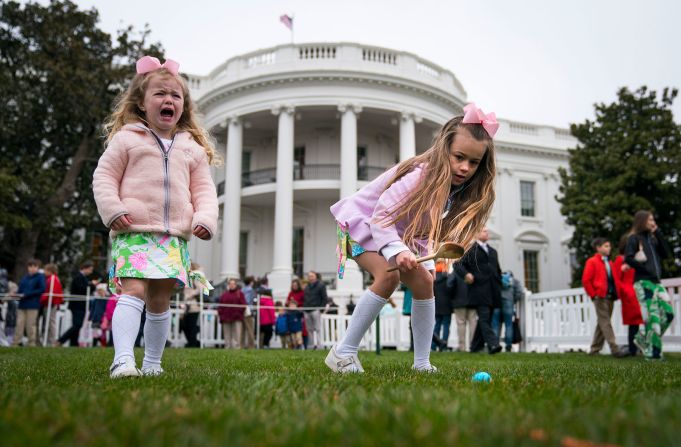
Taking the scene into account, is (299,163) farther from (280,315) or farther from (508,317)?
(508,317)

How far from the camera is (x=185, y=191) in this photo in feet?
12.6

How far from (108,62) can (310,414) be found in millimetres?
24104

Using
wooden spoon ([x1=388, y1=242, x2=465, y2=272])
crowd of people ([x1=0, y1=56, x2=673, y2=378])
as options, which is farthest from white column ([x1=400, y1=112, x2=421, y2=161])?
wooden spoon ([x1=388, y1=242, x2=465, y2=272])

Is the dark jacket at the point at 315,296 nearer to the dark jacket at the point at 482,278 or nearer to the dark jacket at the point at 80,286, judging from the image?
the dark jacket at the point at 80,286

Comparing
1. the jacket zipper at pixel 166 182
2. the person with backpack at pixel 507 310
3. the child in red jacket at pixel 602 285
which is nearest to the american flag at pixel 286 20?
the person with backpack at pixel 507 310

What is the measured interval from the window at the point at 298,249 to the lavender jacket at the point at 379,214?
2452 cm

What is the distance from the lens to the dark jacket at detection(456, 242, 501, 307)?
10.2 m

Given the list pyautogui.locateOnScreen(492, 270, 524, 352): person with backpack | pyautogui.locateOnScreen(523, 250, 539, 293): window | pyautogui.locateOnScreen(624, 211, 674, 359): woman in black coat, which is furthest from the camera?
pyautogui.locateOnScreen(523, 250, 539, 293): window

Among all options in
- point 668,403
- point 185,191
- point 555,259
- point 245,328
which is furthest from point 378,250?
point 555,259

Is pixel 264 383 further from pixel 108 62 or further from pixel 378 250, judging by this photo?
pixel 108 62

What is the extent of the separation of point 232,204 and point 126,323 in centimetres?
2319

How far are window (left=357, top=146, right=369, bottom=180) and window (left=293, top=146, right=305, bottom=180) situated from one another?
2.52 metres

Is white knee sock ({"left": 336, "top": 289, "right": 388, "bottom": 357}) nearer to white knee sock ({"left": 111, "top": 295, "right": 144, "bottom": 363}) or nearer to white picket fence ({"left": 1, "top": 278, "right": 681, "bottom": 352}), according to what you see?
white knee sock ({"left": 111, "top": 295, "right": 144, "bottom": 363})

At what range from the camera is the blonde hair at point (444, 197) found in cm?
379
